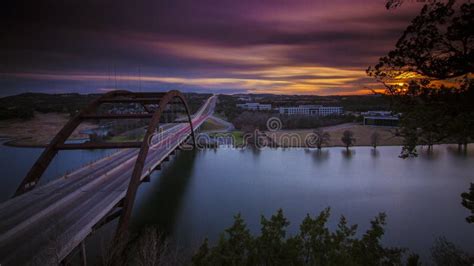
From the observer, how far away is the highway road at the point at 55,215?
5.53m

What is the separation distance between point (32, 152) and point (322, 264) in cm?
3158

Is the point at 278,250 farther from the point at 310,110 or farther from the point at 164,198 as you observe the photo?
the point at 310,110

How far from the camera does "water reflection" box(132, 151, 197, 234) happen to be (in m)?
11.3

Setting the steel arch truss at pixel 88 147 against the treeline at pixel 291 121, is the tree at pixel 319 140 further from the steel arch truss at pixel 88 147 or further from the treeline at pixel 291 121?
the steel arch truss at pixel 88 147

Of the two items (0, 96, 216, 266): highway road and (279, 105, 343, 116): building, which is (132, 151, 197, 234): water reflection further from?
(279, 105, 343, 116): building

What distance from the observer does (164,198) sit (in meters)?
14.7

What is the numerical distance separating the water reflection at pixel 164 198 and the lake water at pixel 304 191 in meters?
0.04

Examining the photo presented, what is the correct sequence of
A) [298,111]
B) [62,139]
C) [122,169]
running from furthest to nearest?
[298,111] < [122,169] < [62,139]

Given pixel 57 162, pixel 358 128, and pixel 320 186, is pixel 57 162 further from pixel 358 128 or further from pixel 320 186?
pixel 358 128

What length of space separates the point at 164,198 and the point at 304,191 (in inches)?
296

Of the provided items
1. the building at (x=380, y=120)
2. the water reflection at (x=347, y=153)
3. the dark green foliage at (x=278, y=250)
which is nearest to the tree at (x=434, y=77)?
the dark green foliage at (x=278, y=250)

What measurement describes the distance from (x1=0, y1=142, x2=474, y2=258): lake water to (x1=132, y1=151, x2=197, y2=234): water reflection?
0.04m

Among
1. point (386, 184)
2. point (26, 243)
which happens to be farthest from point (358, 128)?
point (26, 243)

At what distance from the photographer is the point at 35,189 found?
10.1 meters
